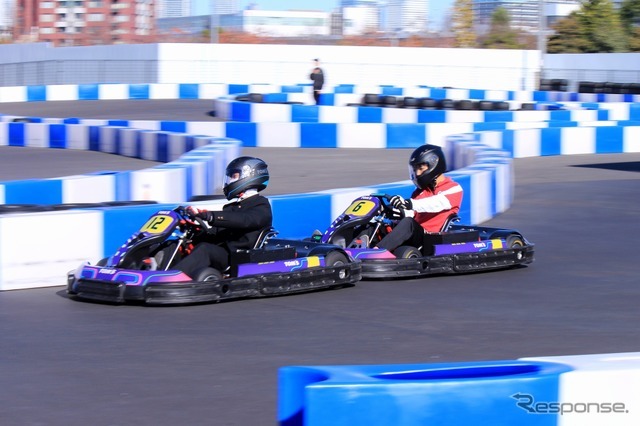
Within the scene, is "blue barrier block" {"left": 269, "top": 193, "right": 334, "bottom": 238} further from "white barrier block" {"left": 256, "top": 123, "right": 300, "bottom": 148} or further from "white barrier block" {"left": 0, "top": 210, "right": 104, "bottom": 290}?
"white barrier block" {"left": 256, "top": 123, "right": 300, "bottom": 148}

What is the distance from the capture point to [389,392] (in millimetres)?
2900

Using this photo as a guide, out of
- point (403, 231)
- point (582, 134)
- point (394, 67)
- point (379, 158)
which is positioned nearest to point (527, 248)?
point (403, 231)

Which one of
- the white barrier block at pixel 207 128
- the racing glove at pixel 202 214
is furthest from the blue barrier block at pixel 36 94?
the racing glove at pixel 202 214

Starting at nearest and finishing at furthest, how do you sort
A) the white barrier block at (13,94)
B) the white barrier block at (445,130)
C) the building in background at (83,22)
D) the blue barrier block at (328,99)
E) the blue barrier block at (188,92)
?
1. the white barrier block at (445,130)
2. the blue barrier block at (328,99)
3. the white barrier block at (13,94)
4. the blue barrier block at (188,92)
5. the building in background at (83,22)

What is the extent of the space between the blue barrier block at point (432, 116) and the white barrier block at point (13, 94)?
13.3 m

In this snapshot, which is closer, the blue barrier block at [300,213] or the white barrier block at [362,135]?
the blue barrier block at [300,213]

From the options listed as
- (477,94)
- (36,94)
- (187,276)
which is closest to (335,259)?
(187,276)

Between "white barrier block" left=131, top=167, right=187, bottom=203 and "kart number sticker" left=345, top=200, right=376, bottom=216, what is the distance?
250 cm

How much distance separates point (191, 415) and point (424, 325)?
196cm

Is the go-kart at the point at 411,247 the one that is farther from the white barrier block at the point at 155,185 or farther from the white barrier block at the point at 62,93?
the white barrier block at the point at 62,93

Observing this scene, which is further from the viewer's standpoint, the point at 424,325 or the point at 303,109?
the point at 303,109

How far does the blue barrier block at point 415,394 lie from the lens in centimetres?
286

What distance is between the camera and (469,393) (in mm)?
2951

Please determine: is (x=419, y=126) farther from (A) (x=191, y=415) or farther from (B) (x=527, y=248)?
(A) (x=191, y=415)
